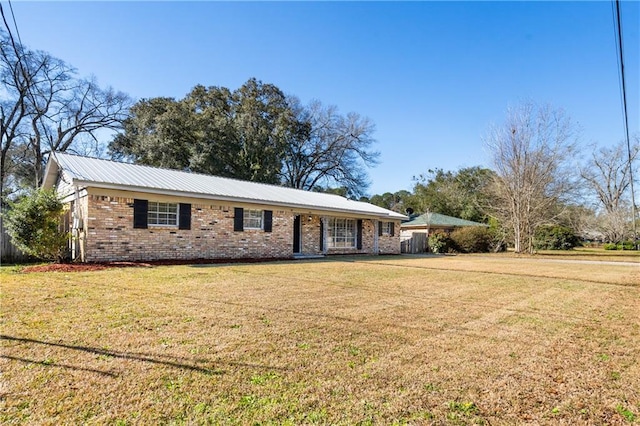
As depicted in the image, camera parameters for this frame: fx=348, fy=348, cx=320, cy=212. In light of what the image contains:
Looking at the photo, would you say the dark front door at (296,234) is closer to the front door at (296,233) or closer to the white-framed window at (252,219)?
the front door at (296,233)

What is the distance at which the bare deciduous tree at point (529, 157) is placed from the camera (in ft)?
73.0

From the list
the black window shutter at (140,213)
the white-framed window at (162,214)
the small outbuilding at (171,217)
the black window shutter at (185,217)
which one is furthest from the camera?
the black window shutter at (185,217)

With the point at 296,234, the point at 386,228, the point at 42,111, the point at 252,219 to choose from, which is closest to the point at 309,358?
the point at 252,219

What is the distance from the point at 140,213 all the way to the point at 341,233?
10.3 meters

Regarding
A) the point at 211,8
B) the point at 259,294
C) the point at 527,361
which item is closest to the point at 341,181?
the point at 211,8

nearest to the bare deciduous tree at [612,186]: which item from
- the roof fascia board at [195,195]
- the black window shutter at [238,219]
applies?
the roof fascia board at [195,195]

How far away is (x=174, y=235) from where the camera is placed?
12.1 meters

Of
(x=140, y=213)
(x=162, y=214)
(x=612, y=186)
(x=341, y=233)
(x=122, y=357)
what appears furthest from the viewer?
(x=612, y=186)

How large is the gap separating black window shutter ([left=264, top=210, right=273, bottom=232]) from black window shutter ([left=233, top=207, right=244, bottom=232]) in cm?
108

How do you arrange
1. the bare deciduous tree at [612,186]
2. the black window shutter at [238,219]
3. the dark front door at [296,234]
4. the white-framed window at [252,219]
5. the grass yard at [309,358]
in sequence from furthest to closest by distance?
the bare deciduous tree at [612,186]
the dark front door at [296,234]
the white-framed window at [252,219]
the black window shutter at [238,219]
the grass yard at [309,358]

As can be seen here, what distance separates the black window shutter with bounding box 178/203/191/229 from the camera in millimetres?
12266

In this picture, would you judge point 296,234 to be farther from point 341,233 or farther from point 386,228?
point 386,228

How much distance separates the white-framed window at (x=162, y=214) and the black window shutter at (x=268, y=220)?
12.0ft

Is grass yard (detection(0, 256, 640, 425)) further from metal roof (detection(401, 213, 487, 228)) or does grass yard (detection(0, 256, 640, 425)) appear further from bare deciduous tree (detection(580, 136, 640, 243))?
bare deciduous tree (detection(580, 136, 640, 243))
